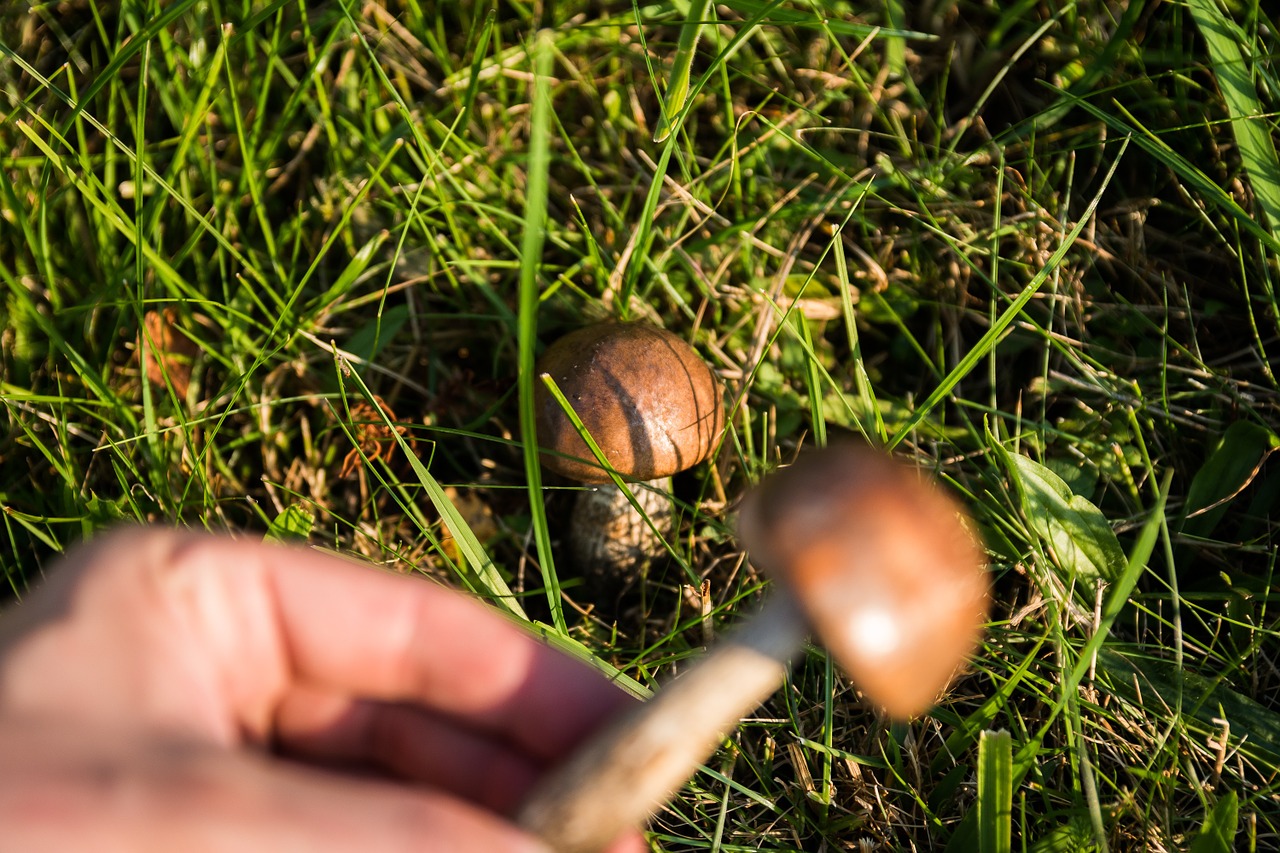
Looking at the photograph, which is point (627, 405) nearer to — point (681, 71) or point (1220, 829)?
point (681, 71)

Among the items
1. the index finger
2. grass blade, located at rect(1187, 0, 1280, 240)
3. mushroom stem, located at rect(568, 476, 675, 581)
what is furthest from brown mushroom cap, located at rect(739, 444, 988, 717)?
grass blade, located at rect(1187, 0, 1280, 240)

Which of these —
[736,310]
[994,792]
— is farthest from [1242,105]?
[994,792]

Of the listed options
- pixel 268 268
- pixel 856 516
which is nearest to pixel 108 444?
pixel 268 268

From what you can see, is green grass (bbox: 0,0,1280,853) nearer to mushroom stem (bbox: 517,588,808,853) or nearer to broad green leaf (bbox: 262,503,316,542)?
broad green leaf (bbox: 262,503,316,542)

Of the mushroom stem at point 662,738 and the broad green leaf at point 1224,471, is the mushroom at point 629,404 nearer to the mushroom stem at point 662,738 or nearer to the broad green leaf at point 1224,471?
the mushroom stem at point 662,738

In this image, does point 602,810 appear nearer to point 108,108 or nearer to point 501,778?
point 501,778
